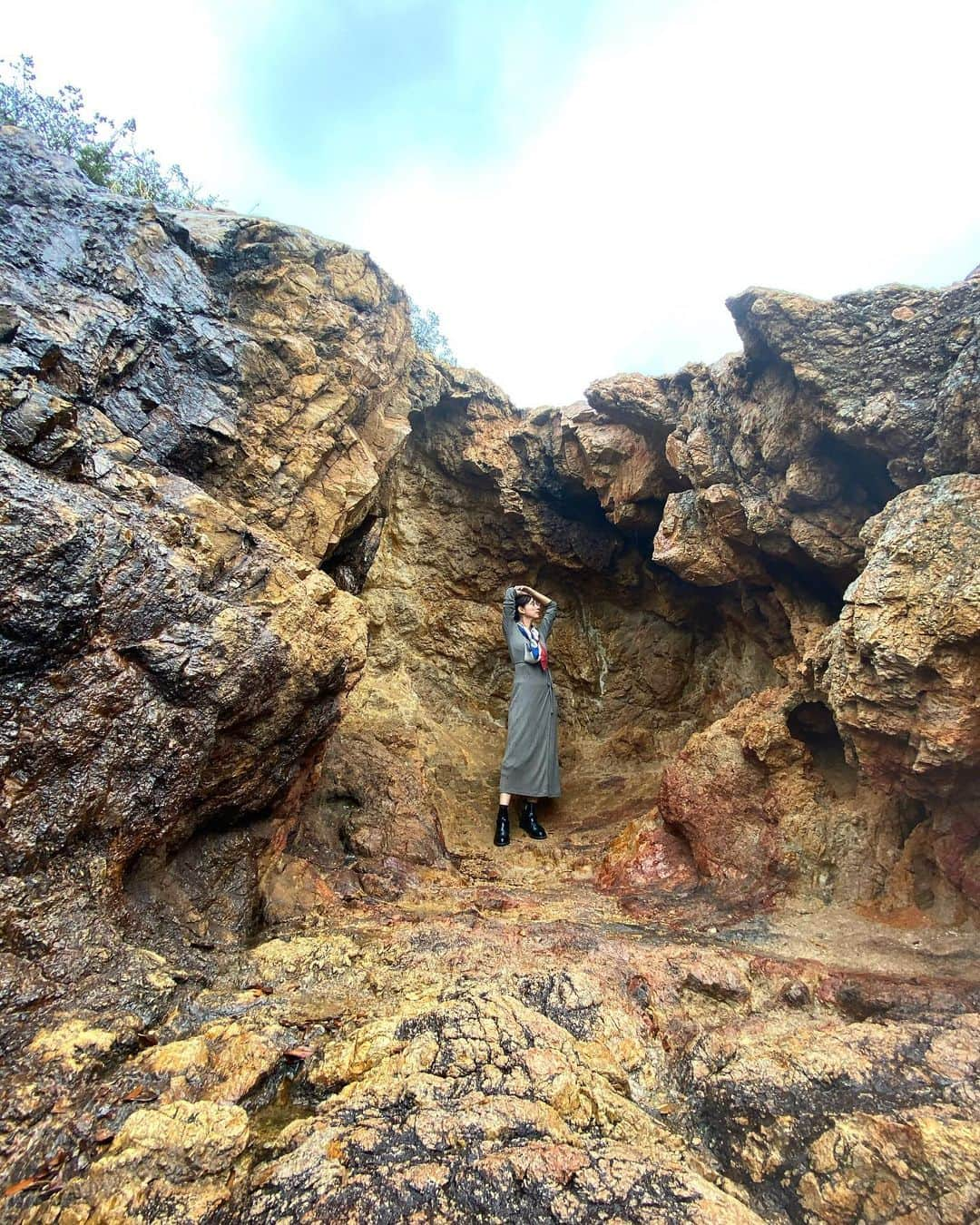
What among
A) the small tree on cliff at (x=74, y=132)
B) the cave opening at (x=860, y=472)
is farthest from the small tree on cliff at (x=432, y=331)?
the cave opening at (x=860, y=472)

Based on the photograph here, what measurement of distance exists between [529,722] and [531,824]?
1058 mm

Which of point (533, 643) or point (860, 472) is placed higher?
point (860, 472)

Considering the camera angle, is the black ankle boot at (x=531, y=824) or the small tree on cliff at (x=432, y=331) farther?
the small tree on cliff at (x=432, y=331)

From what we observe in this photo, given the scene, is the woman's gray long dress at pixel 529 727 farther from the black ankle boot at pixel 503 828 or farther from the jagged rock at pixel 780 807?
the jagged rock at pixel 780 807

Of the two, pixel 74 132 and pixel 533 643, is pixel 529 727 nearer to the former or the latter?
pixel 533 643

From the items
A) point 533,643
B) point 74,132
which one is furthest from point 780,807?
point 74,132

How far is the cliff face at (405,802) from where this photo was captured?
2082mm

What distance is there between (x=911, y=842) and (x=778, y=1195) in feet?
9.16

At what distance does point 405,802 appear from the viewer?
18.3ft

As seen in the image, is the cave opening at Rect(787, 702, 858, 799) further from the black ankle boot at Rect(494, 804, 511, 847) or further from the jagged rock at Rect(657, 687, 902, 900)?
the black ankle boot at Rect(494, 804, 511, 847)

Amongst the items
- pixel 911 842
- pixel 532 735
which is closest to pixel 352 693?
pixel 532 735

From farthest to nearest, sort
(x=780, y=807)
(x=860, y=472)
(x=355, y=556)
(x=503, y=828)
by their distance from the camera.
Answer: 1. (x=355, y=556)
2. (x=503, y=828)
3. (x=860, y=472)
4. (x=780, y=807)

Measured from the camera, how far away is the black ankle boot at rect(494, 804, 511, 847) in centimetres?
626

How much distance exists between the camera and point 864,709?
13.0 ft
